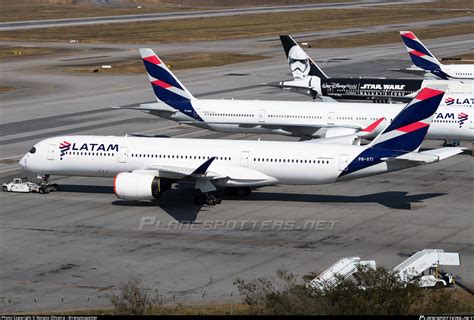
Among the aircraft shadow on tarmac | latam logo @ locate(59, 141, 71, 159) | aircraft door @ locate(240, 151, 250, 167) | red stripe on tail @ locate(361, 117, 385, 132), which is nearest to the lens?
the aircraft shadow on tarmac

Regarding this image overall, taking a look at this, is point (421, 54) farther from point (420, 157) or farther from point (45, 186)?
point (45, 186)

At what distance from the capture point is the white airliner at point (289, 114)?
71.6 meters

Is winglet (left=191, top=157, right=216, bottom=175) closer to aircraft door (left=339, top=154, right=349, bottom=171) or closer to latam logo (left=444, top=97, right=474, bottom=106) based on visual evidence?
aircraft door (left=339, top=154, right=349, bottom=171)

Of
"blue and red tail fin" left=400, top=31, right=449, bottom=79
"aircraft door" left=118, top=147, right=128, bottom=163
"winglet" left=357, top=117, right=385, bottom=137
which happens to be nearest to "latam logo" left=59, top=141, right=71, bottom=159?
"aircraft door" left=118, top=147, right=128, bottom=163

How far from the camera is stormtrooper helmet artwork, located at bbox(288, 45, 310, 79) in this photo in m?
96.4

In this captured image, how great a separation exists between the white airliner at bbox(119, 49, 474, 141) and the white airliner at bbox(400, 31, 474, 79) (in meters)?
25.0

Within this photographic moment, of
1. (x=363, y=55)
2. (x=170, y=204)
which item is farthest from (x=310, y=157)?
(x=363, y=55)

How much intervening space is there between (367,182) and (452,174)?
22.8ft

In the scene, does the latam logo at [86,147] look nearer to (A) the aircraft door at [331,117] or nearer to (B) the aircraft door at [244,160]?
(B) the aircraft door at [244,160]

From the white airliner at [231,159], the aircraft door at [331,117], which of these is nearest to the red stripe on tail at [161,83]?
the aircraft door at [331,117]

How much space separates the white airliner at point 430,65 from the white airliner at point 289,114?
24977mm

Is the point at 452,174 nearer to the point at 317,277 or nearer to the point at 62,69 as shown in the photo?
the point at 317,277

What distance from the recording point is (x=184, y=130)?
279 feet

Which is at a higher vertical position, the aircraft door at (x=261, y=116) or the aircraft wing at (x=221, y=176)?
the aircraft door at (x=261, y=116)
